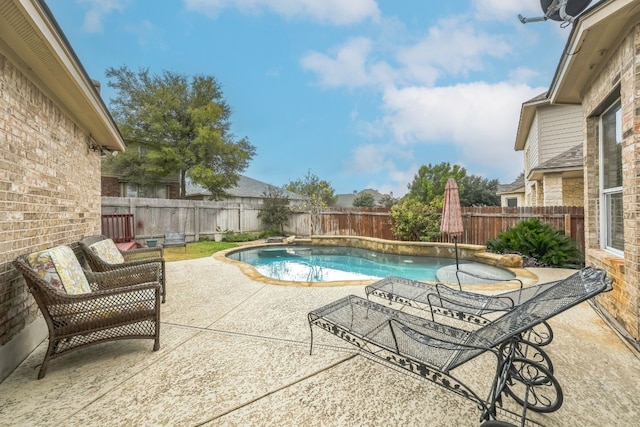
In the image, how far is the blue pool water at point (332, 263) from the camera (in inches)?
278

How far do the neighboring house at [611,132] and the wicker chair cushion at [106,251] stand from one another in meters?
6.21

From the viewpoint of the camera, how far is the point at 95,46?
15.7 m

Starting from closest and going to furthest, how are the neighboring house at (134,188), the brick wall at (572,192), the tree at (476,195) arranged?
the brick wall at (572,192)
the neighboring house at (134,188)
the tree at (476,195)

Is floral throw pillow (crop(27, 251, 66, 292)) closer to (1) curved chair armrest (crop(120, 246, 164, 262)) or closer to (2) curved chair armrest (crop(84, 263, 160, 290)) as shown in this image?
(2) curved chair armrest (crop(84, 263, 160, 290))

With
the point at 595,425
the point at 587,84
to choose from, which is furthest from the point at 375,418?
the point at 587,84

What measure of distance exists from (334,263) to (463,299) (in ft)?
19.1

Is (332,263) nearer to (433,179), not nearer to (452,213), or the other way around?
(452,213)

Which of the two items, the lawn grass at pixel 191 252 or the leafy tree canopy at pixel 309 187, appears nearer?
the lawn grass at pixel 191 252

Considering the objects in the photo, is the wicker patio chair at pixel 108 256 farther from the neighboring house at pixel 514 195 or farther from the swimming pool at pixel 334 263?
the neighboring house at pixel 514 195

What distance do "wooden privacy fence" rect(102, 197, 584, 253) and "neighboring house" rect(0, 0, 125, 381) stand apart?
15.7 ft

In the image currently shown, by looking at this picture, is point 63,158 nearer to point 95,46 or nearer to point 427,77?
point 427,77

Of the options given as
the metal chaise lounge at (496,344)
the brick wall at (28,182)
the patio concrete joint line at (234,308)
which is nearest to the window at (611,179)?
the metal chaise lounge at (496,344)

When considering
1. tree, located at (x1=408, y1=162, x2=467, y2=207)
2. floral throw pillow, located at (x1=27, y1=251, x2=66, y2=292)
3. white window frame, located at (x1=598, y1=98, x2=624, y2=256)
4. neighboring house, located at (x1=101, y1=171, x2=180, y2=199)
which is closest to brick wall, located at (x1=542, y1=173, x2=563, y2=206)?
white window frame, located at (x1=598, y1=98, x2=624, y2=256)

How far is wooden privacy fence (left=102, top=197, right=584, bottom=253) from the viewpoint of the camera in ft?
25.6
